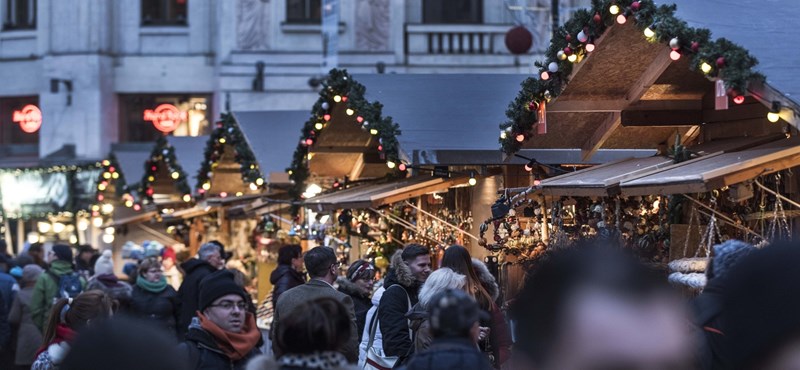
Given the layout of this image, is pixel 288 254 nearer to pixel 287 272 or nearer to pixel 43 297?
pixel 287 272

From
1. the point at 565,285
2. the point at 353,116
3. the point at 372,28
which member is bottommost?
the point at 565,285

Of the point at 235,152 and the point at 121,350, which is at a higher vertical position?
the point at 235,152

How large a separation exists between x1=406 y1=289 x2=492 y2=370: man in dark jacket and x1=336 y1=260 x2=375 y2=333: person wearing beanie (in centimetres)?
538

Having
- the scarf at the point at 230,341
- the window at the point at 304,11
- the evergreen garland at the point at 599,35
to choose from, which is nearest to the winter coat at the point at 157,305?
the evergreen garland at the point at 599,35

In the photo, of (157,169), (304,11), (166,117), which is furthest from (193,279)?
(166,117)

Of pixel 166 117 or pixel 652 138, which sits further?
pixel 166 117

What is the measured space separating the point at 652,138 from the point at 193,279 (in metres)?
4.30

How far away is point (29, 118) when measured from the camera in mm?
33719

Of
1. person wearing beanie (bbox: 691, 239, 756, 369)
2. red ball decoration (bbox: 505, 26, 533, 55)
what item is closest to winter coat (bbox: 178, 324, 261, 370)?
person wearing beanie (bbox: 691, 239, 756, 369)

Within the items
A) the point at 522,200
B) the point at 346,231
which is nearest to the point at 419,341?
the point at 522,200

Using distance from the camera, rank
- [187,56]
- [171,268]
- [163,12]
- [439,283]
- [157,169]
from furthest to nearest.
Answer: [163,12] < [187,56] < [157,169] < [171,268] < [439,283]

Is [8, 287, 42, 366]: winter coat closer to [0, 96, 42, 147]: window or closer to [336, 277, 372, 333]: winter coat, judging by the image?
[336, 277, 372, 333]: winter coat

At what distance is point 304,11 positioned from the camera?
105 ft

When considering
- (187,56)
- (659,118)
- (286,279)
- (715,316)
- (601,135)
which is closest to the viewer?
(715,316)
